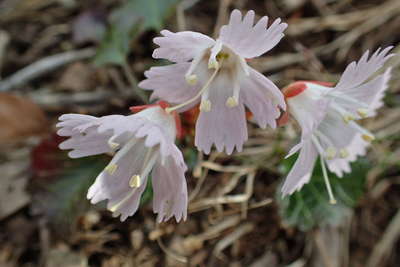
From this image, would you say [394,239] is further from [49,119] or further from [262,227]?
[49,119]

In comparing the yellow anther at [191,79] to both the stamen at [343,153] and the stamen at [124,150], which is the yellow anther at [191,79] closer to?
the stamen at [124,150]

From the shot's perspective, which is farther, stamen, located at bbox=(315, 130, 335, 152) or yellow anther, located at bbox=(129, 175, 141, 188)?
stamen, located at bbox=(315, 130, 335, 152)

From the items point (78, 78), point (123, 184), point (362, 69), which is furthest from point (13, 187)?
point (362, 69)

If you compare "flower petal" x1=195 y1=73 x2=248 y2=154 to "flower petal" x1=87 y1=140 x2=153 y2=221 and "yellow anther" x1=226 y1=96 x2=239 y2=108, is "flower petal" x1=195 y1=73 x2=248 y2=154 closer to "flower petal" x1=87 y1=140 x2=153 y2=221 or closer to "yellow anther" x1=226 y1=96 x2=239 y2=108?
"yellow anther" x1=226 y1=96 x2=239 y2=108

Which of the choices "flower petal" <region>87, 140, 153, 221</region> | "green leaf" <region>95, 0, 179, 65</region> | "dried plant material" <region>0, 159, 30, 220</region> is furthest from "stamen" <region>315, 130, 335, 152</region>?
"dried plant material" <region>0, 159, 30, 220</region>

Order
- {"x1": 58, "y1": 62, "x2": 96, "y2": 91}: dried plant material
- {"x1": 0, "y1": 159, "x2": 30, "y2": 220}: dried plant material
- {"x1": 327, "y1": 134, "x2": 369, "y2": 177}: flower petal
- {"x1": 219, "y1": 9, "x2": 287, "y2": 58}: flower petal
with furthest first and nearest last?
Answer: {"x1": 58, "y1": 62, "x2": 96, "y2": 91}: dried plant material < {"x1": 0, "y1": 159, "x2": 30, "y2": 220}: dried plant material < {"x1": 327, "y1": 134, "x2": 369, "y2": 177}: flower petal < {"x1": 219, "y1": 9, "x2": 287, "y2": 58}: flower petal

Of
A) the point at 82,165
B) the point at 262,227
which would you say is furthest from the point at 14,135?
the point at 262,227

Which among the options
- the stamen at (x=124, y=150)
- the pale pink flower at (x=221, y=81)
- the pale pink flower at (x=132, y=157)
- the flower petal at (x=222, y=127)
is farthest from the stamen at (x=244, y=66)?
the stamen at (x=124, y=150)
